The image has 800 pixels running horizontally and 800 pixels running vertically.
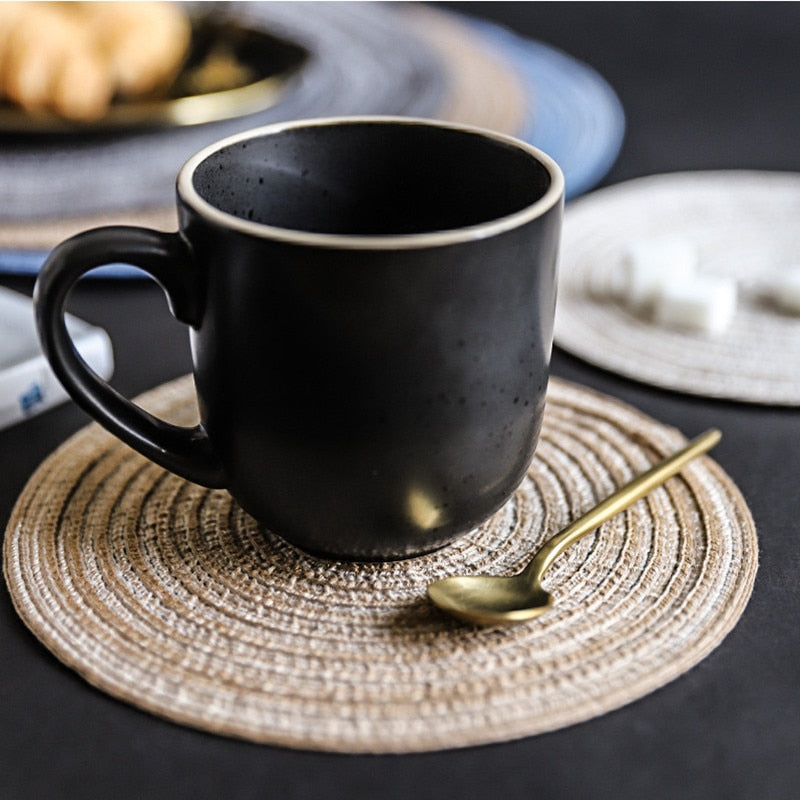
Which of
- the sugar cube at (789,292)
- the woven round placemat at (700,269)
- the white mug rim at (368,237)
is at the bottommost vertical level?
the woven round placemat at (700,269)

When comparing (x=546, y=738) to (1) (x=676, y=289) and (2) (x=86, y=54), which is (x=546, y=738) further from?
(2) (x=86, y=54)

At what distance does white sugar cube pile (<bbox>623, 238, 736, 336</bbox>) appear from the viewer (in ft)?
2.04

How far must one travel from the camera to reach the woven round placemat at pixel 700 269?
1.92 ft

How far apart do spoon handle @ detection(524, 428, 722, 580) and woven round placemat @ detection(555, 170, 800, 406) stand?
0.07 meters

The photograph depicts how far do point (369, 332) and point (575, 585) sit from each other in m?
0.13

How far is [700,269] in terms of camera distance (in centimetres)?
71

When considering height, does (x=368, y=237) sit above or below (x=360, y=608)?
above

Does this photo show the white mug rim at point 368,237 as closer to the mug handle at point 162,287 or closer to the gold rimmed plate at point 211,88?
the mug handle at point 162,287

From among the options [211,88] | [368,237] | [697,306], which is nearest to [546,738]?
[368,237]

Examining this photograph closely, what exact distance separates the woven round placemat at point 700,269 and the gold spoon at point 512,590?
0.53 ft

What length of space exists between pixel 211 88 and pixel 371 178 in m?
0.49

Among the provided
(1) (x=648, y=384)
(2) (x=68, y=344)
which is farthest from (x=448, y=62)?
(2) (x=68, y=344)

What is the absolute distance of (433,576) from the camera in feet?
1.37

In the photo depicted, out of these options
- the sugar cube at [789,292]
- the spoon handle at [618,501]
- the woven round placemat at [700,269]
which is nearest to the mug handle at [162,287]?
the spoon handle at [618,501]
